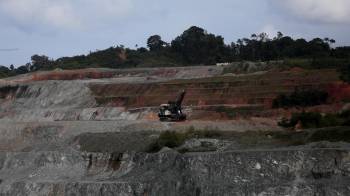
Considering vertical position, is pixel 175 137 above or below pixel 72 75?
above

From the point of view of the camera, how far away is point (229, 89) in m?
92.6

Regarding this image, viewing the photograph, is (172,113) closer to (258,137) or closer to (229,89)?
(229,89)

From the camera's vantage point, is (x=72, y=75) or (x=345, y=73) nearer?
(x=345, y=73)

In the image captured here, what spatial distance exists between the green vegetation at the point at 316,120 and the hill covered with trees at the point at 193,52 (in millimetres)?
62451

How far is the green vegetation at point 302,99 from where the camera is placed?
79.8 meters

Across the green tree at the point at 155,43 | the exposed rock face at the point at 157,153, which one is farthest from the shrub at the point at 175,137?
the green tree at the point at 155,43

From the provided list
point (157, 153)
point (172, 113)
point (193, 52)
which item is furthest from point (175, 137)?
point (193, 52)

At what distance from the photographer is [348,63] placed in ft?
304

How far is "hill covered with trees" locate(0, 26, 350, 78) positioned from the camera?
135250mm

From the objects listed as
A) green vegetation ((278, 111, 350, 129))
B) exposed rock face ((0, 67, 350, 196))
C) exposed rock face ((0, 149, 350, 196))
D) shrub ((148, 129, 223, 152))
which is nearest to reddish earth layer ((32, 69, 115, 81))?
exposed rock face ((0, 67, 350, 196))

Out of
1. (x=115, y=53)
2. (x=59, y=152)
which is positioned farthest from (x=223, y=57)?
(x=59, y=152)

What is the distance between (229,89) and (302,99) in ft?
45.7

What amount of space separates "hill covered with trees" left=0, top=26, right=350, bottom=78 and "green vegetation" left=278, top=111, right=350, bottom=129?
6245cm

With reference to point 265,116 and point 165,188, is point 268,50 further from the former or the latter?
point 165,188
